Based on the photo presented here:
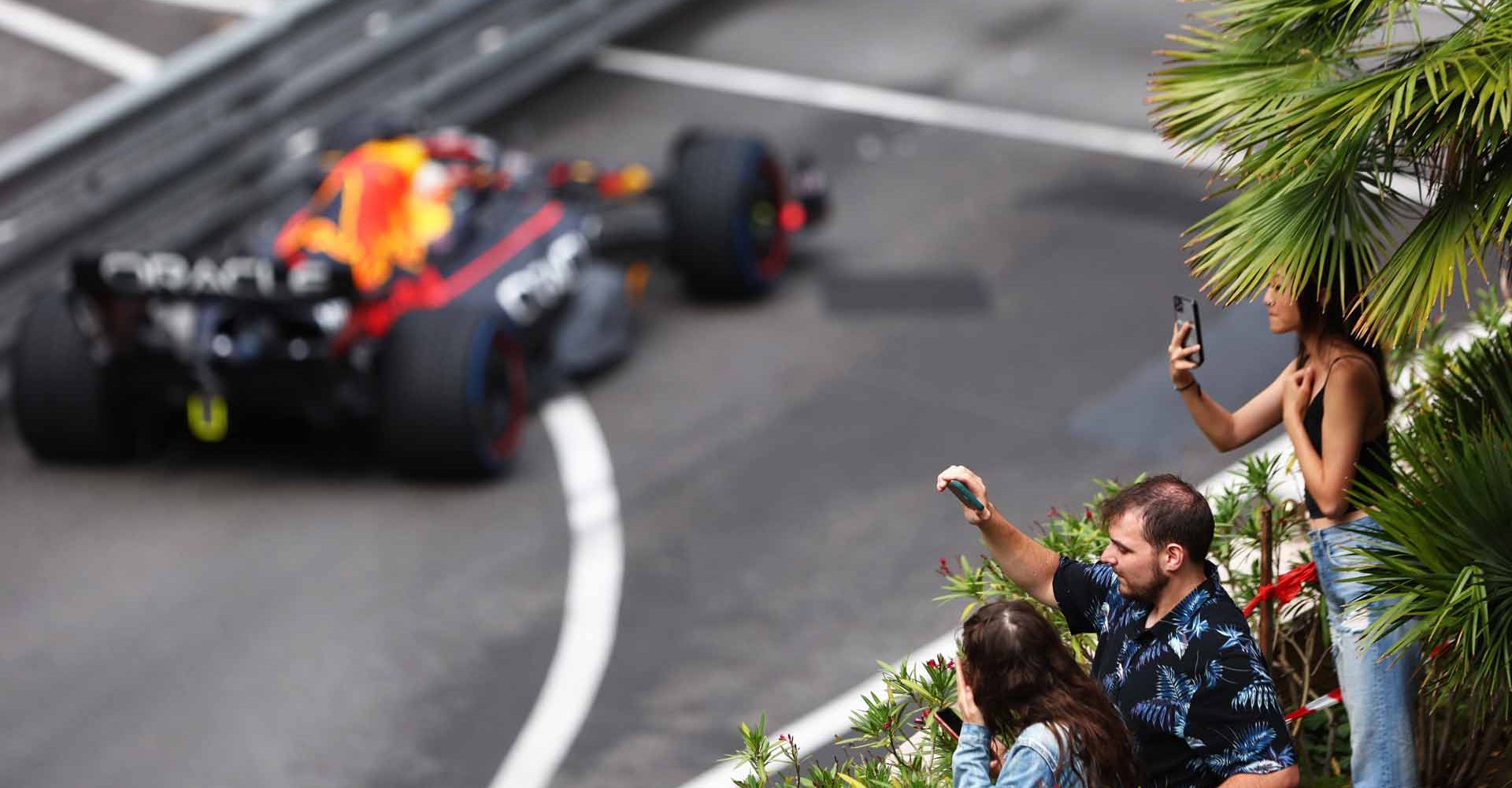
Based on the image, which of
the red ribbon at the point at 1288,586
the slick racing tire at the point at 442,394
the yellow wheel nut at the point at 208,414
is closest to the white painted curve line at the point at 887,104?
the slick racing tire at the point at 442,394

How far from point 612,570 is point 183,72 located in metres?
5.08

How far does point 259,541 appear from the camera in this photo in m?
9.47

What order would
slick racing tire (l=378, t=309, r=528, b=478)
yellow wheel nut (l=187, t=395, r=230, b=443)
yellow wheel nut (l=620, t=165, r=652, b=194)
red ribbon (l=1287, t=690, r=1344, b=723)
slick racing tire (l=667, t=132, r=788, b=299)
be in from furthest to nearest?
yellow wheel nut (l=620, t=165, r=652, b=194) → slick racing tire (l=667, t=132, r=788, b=299) → yellow wheel nut (l=187, t=395, r=230, b=443) → slick racing tire (l=378, t=309, r=528, b=478) → red ribbon (l=1287, t=690, r=1344, b=723)

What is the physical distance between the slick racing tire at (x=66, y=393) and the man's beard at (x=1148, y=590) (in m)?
7.02

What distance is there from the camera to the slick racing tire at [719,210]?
36.7 ft

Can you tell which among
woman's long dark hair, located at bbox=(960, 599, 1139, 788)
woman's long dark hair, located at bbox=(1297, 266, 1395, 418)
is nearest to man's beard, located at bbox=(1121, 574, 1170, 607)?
woman's long dark hair, located at bbox=(960, 599, 1139, 788)

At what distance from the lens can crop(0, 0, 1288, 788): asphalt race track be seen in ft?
26.2

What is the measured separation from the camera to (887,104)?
1425 centimetres

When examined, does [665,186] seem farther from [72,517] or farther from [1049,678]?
[1049,678]

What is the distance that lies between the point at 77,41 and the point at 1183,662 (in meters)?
13.9

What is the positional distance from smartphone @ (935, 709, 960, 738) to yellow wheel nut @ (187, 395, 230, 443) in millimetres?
6061

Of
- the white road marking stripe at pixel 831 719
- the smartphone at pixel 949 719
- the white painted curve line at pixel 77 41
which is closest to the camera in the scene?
the smartphone at pixel 949 719

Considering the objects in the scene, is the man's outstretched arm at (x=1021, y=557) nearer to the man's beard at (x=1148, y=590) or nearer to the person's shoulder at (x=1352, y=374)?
the man's beard at (x=1148, y=590)

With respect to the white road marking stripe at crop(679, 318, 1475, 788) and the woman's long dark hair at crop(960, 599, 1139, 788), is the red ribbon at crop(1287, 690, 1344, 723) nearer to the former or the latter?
the woman's long dark hair at crop(960, 599, 1139, 788)
